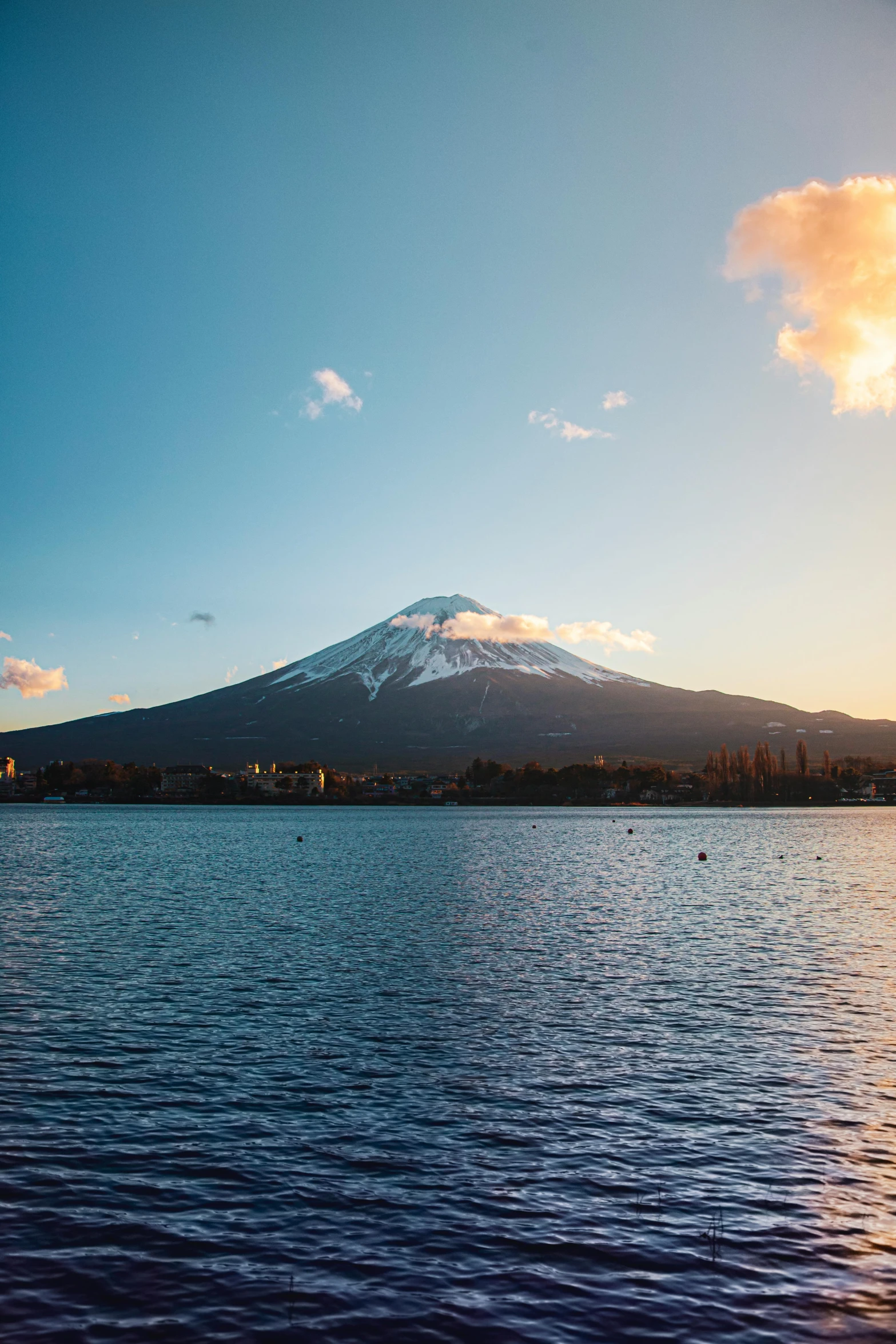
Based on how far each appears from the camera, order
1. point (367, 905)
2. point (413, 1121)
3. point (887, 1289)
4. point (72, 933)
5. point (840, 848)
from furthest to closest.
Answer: point (840, 848)
point (367, 905)
point (72, 933)
point (413, 1121)
point (887, 1289)

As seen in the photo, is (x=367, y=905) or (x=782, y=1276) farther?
(x=367, y=905)

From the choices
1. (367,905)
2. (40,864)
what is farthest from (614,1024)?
(40,864)

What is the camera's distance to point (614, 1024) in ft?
84.7

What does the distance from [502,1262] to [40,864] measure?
81361 millimetres

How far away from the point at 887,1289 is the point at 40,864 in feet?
277

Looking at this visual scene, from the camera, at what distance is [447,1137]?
57.1 feet

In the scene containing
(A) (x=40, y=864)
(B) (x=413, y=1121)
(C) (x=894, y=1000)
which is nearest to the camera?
(B) (x=413, y=1121)

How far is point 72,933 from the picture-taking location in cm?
4256

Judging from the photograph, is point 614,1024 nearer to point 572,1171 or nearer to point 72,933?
point 572,1171

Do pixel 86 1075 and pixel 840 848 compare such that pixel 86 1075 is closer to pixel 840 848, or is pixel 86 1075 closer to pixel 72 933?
pixel 72 933

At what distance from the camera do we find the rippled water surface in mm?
11945

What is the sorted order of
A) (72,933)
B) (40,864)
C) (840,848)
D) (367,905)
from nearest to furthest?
(72,933), (367,905), (40,864), (840,848)

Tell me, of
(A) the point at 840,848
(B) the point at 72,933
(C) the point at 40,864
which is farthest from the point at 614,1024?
(A) the point at 840,848

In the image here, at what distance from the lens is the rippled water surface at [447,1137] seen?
11.9m
